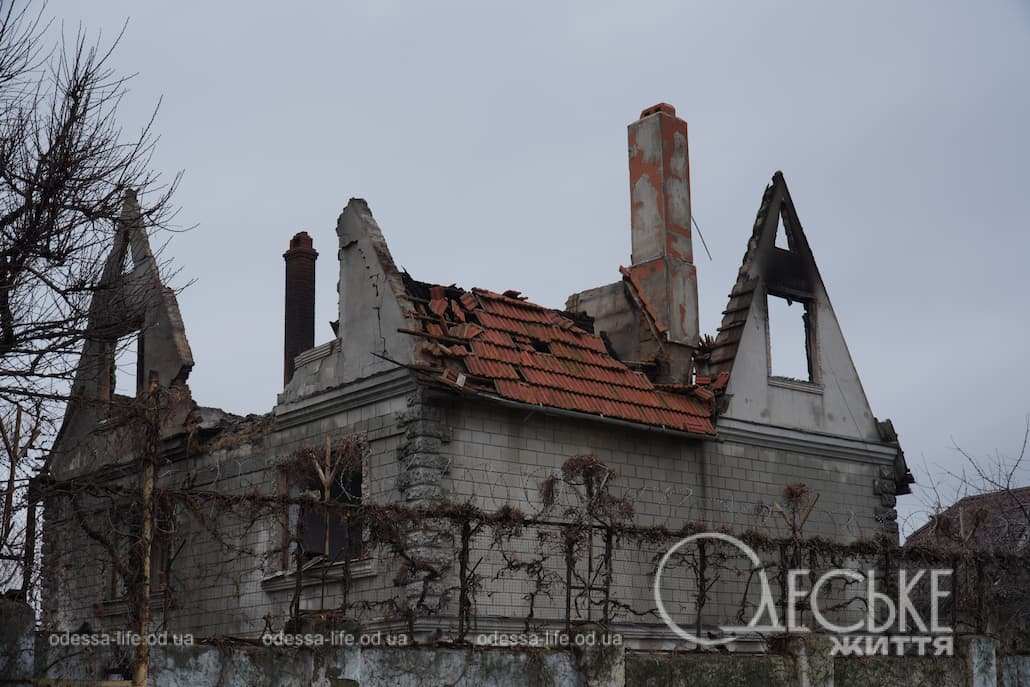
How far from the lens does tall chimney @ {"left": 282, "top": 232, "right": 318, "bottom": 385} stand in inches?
942

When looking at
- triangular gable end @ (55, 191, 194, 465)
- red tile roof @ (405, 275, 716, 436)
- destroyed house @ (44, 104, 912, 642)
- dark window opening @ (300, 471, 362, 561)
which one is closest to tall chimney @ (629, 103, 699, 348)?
destroyed house @ (44, 104, 912, 642)

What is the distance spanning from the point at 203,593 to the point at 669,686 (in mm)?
9271

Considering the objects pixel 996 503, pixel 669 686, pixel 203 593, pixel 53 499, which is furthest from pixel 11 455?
pixel 996 503

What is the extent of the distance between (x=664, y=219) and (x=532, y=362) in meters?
4.51

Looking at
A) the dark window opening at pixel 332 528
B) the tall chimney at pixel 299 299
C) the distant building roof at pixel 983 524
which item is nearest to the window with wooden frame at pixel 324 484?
the dark window opening at pixel 332 528

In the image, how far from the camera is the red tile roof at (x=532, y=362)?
1942 cm

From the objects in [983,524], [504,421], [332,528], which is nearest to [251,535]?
[332,528]

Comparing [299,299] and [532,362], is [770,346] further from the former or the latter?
[299,299]

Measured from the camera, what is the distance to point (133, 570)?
1195 centimetres

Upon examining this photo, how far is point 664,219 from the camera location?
77.9ft

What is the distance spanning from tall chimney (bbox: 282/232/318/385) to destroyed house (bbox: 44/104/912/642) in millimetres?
38

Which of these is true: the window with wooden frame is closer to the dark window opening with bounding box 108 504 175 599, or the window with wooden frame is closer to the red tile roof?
the red tile roof

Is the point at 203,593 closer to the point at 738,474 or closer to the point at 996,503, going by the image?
the point at 738,474

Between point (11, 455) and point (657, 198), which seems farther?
point (657, 198)
